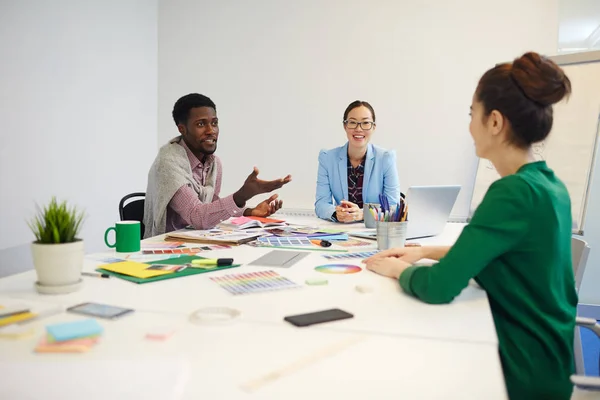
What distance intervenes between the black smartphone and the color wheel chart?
0.37m

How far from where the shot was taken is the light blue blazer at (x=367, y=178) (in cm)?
312

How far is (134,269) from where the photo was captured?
52.6 inches

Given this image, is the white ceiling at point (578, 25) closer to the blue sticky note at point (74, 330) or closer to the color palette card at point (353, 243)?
the color palette card at point (353, 243)

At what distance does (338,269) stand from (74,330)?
2.48 ft

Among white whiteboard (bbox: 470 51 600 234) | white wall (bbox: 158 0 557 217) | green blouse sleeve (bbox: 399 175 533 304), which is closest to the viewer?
green blouse sleeve (bbox: 399 175 533 304)

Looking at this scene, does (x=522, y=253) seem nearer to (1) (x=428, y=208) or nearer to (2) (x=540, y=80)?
(2) (x=540, y=80)

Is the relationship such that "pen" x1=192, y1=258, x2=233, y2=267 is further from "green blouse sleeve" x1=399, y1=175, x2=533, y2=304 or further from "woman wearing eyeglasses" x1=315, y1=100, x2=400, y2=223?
"woman wearing eyeglasses" x1=315, y1=100, x2=400, y2=223

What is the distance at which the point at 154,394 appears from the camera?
2.03 feet

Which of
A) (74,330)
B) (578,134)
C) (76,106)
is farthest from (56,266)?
(578,134)

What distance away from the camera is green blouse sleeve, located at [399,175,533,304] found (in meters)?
1.08

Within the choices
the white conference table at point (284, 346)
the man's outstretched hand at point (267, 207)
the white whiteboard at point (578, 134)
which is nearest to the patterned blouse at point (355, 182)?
the man's outstretched hand at point (267, 207)

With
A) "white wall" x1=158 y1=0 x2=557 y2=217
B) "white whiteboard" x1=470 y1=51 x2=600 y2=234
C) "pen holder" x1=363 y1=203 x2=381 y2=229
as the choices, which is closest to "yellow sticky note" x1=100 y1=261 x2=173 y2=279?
"pen holder" x1=363 y1=203 x2=381 y2=229

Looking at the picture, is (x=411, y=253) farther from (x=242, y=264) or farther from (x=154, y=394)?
(x=154, y=394)

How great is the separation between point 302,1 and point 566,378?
3740 mm
